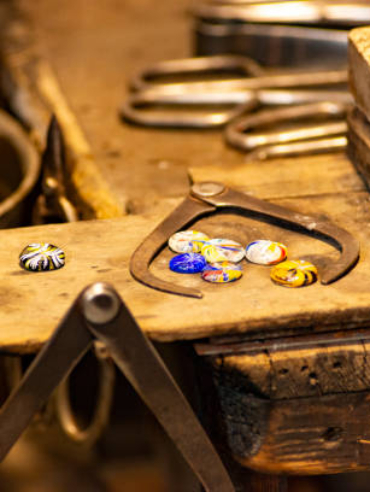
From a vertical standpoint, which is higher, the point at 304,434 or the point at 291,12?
the point at 291,12

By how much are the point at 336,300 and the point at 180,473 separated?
1069 mm

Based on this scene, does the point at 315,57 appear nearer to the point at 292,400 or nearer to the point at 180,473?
the point at 180,473

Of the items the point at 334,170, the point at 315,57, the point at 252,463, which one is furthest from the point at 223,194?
the point at 315,57

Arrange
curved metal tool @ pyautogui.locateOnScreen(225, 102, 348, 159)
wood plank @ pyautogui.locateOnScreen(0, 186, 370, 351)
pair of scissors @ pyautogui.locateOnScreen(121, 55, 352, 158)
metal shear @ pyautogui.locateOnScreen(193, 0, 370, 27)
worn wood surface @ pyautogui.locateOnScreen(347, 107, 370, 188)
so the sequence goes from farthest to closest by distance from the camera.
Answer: metal shear @ pyautogui.locateOnScreen(193, 0, 370, 27) → pair of scissors @ pyautogui.locateOnScreen(121, 55, 352, 158) → curved metal tool @ pyautogui.locateOnScreen(225, 102, 348, 159) → worn wood surface @ pyautogui.locateOnScreen(347, 107, 370, 188) → wood plank @ pyautogui.locateOnScreen(0, 186, 370, 351)

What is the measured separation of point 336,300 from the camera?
647mm

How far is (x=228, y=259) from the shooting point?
0.71 metres

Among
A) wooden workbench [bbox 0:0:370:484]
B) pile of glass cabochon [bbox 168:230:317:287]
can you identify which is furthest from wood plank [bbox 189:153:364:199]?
pile of glass cabochon [bbox 168:230:317:287]

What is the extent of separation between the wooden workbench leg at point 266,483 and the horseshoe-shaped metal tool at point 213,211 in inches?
7.1

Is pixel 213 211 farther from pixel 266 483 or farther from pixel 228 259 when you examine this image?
pixel 266 483

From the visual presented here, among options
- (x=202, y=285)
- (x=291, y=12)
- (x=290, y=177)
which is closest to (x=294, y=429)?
(x=202, y=285)

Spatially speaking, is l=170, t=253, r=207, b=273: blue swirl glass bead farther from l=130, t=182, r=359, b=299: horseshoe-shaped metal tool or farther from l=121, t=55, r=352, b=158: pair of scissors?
l=121, t=55, r=352, b=158: pair of scissors

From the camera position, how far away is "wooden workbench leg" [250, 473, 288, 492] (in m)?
0.74

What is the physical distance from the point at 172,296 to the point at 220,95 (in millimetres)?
710

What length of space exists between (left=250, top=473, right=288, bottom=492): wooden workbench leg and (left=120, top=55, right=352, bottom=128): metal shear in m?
0.63
